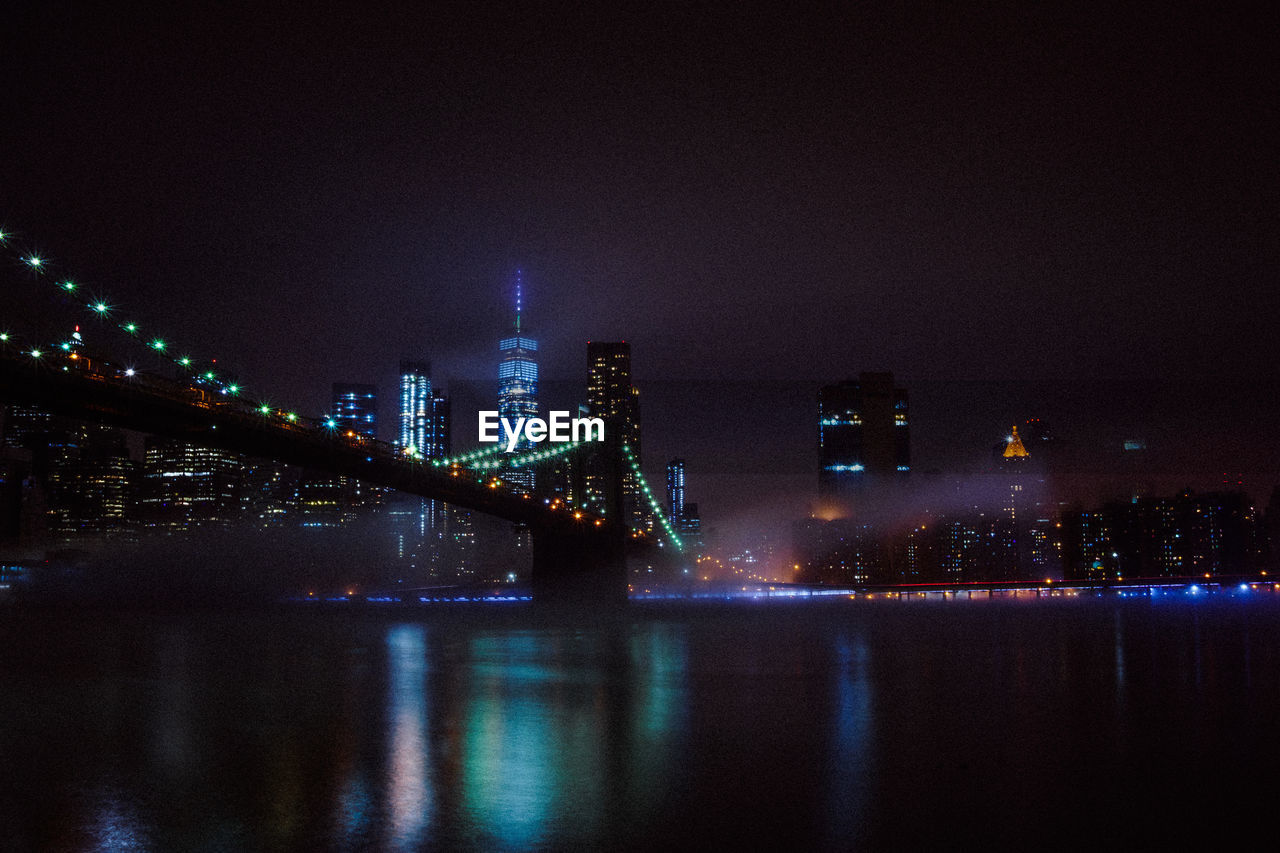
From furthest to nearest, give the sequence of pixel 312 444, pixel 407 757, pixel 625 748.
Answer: pixel 312 444 < pixel 625 748 < pixel 407 757

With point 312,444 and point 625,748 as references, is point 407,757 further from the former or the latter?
point 312,444

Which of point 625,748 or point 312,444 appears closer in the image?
point 625,748

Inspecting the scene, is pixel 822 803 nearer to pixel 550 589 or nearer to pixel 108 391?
pixel 108 391

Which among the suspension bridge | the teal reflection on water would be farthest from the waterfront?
the suspension bridge

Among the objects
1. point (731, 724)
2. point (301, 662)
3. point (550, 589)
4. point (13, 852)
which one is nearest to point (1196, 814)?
point (731, 724)

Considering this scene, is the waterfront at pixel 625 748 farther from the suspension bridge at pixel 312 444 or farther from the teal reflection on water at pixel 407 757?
the suspension bridge at pixel 312 444

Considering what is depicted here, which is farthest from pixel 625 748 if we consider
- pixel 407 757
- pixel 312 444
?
pixel 312 444
